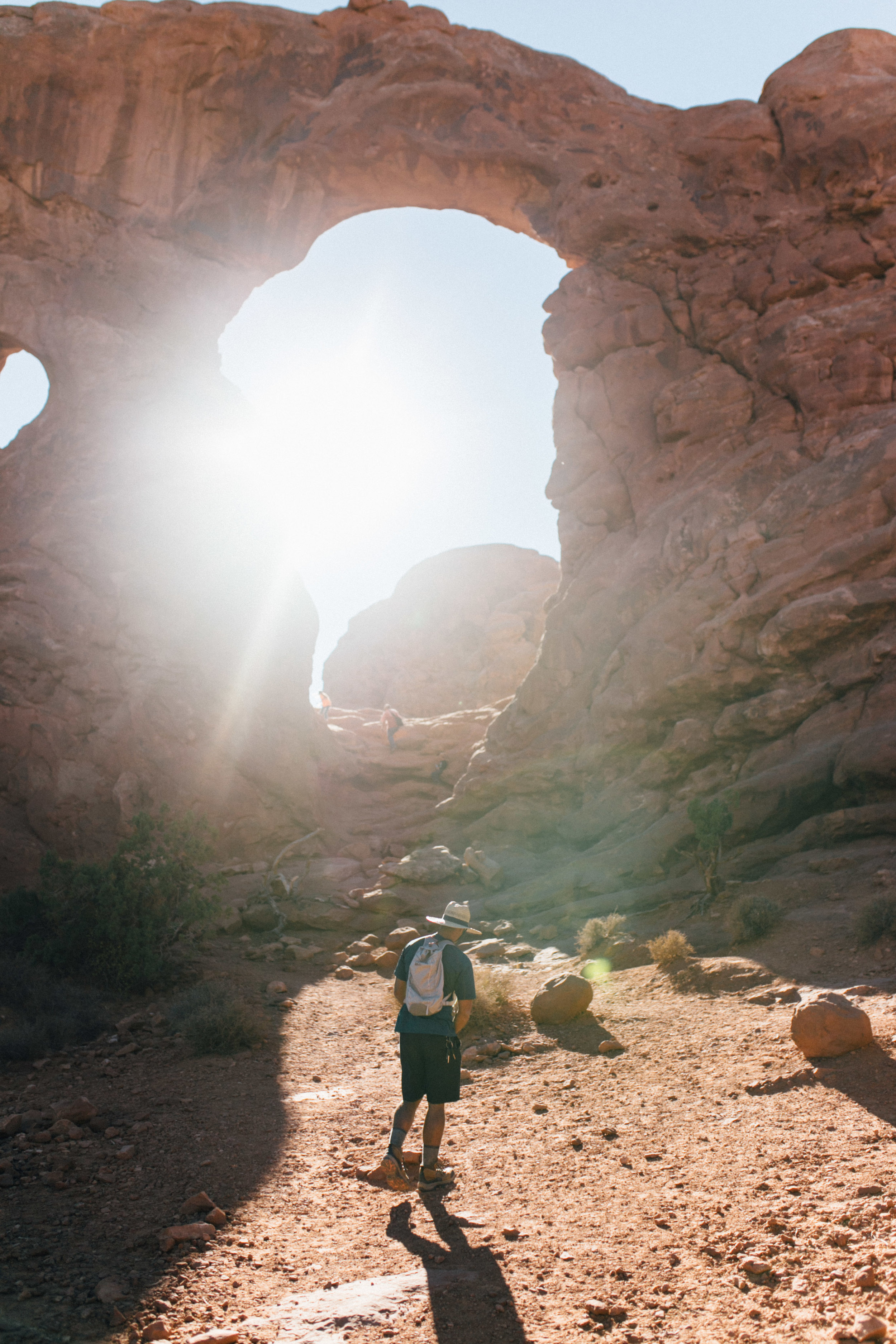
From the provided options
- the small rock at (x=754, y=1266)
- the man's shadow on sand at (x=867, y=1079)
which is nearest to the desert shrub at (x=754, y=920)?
the man's shadow on sand at (x=867, y=1079)

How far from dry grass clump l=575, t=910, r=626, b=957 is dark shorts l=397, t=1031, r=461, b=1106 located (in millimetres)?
5941

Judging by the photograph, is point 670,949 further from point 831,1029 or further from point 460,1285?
point 460,1285

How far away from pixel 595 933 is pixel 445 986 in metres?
6.06

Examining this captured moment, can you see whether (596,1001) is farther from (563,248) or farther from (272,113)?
(272,113)

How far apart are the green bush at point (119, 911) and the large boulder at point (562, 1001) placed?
474cm

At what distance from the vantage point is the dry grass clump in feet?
35.4

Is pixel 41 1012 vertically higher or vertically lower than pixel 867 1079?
lower

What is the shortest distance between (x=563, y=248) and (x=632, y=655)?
11.6 m

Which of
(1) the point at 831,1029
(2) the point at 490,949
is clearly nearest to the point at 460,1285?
(1) the point at 831,1029

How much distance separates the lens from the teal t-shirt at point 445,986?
5191 mm

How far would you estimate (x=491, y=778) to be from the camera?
18688 mm

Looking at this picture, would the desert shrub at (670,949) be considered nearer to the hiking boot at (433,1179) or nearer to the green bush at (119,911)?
the hiking boot at (433,1179)

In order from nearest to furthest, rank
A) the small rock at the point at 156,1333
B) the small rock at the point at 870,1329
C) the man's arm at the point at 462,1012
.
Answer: the small rock at the point at 870,1329 < the small rock at the point at 156,1333 < the man's arm at the point at 462,1012

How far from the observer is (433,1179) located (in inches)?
193
